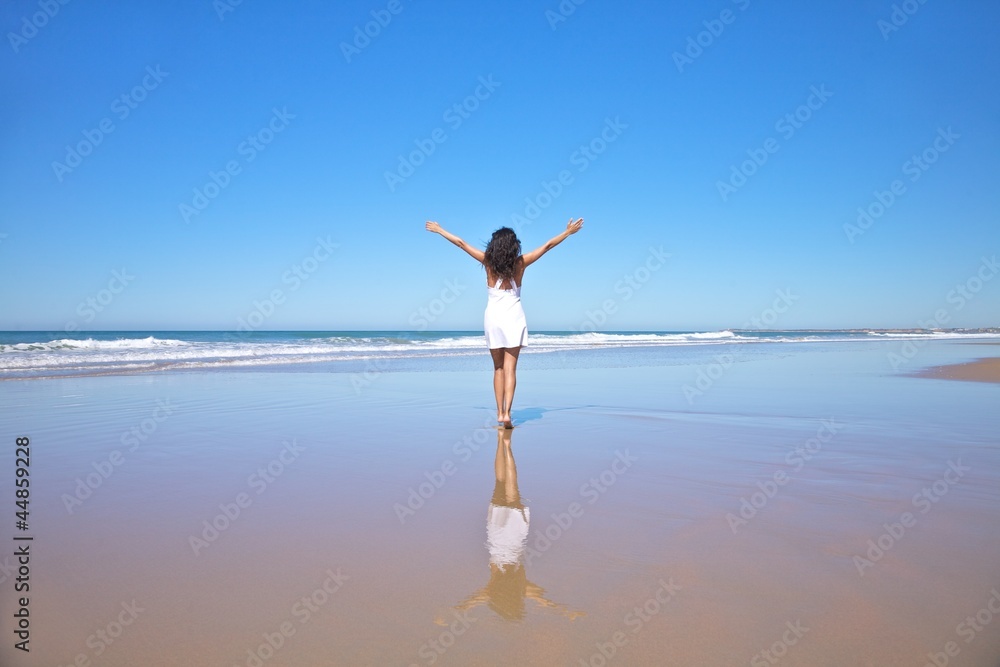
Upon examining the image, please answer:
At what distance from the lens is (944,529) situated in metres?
2.75

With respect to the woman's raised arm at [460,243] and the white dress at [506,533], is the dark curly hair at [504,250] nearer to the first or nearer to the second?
the woman's raised arm at [460,243]

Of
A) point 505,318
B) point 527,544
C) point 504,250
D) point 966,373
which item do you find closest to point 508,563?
point 527,544

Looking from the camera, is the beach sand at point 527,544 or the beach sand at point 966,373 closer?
the beach sand at point 527,544

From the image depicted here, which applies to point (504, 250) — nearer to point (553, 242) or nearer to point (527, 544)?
point (553, 242)

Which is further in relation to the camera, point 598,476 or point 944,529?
point 598,476

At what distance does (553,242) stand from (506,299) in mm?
725

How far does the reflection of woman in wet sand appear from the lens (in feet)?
6.75

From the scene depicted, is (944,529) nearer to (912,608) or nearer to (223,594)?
(912,608)

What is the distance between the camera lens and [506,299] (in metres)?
6.07

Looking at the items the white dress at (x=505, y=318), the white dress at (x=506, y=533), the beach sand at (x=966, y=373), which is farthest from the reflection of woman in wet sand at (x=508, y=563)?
the beach sand at (x=966, y=373)

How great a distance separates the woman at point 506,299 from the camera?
5969mm

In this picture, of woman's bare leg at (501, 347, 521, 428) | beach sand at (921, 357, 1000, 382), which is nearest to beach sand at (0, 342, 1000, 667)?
woman's bare leg at (501, 347, 521, 428)

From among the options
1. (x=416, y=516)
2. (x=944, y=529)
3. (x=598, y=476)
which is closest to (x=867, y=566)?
(x=944, y=529)

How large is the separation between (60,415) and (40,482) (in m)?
3.19
